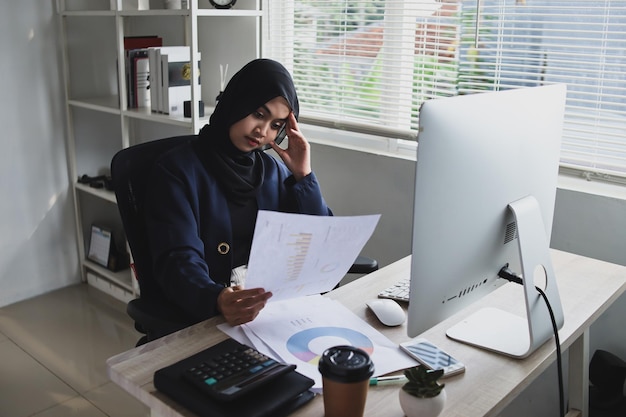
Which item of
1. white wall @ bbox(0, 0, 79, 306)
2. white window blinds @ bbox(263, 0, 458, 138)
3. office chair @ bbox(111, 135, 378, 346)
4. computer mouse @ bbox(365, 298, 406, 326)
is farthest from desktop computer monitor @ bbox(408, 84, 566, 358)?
white wall @ bbox(0, 0, 79, 306)

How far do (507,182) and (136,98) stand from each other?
2176mm

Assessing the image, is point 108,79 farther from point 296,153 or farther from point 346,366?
point 346,366

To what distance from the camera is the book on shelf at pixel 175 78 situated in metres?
2.82

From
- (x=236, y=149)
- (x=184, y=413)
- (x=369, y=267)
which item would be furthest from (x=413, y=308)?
(x=236, y=149)

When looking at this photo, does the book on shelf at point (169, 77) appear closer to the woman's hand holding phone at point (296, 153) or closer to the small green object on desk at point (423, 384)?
the woman's hand holding phone at point (296, 153)

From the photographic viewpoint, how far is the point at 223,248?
5.82 ft

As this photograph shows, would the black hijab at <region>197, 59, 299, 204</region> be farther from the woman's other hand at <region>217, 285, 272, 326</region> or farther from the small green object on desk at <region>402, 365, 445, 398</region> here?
the small green object on desk at <region>402, 365, 445, 398</region>

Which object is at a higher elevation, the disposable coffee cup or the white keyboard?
the disposable coffee cup

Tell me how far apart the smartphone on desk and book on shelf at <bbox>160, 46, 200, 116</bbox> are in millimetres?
1827

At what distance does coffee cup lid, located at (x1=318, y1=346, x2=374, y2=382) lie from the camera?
103cm

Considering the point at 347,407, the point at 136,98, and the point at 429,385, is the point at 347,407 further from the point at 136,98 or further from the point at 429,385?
the point at 136,98

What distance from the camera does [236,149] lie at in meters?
1.84

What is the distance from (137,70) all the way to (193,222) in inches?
60.8

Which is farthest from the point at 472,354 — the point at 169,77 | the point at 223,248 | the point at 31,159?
the point at 31,159
